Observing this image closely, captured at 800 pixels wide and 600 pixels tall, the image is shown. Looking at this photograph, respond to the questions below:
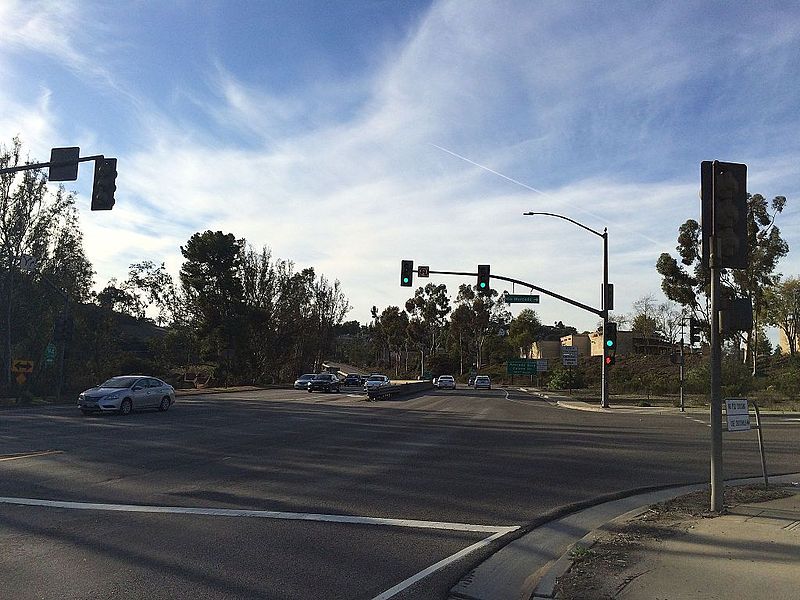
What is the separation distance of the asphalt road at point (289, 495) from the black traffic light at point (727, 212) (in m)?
4.38

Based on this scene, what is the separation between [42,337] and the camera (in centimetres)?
4731

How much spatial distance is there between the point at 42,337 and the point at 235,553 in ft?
148

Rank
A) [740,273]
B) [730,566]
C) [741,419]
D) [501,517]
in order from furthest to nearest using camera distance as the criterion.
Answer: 1. [740,273]
2. [741,419]
3. [501,517]
4. [730,566]

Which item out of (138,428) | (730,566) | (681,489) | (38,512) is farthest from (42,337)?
(730,566)

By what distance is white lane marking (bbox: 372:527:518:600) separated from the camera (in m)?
6.43

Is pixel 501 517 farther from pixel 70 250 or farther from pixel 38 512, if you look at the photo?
pixel 70 250

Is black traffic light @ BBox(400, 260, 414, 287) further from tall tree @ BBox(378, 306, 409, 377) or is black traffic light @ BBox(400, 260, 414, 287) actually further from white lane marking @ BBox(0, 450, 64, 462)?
tall tree @ BBox(378, 306, 409, 377)

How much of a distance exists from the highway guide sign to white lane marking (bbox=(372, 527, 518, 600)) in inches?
170

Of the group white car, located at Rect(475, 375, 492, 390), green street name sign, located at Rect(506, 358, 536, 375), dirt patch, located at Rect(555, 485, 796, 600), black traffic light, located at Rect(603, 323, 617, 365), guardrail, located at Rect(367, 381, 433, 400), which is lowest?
dirt patch, located at Rect(555, 485, 796, 600)

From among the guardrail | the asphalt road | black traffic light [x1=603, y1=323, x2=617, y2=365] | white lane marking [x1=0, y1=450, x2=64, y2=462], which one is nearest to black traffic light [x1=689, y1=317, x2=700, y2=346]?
black traffic light [x1=603, y1=323, x2=617, y2=365]

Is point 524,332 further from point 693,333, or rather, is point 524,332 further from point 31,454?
point 31,454

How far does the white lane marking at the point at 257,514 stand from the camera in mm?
9180

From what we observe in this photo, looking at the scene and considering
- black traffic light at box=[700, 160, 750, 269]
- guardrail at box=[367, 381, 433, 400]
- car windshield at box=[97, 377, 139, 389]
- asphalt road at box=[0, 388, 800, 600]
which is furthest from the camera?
guardrail at box=[367, 381, 433, 400]

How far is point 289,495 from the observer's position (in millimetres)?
11039
